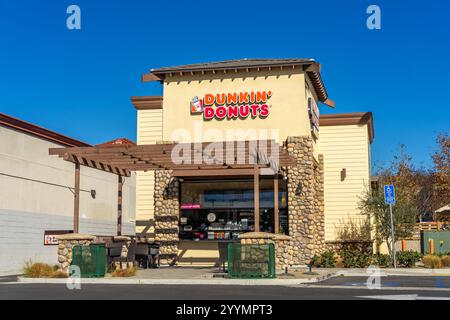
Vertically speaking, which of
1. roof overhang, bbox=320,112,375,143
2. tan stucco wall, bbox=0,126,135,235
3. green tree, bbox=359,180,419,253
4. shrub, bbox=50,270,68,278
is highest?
roof overhang, bbox=320,112,375,143

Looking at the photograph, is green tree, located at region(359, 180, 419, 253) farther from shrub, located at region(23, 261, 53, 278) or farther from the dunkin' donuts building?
shrub, located at region(23, 261, 53, 278)

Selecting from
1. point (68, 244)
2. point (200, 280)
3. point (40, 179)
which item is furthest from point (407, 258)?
point (40, 179)

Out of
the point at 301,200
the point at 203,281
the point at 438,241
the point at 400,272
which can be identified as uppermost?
the point at 301,200

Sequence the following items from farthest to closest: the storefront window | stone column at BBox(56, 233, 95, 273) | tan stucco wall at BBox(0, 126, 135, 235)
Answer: tan stucco wall at BBox(0, 126, 135, 235) → the storefront window → stone column at BBox(56, 233, 95, 273)

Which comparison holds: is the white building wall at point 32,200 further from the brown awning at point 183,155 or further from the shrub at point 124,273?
the shrub at point 124,273

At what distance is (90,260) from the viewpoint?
727 inches

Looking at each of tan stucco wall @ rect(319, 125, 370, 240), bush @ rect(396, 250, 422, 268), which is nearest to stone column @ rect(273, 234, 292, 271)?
bush @ rect(396, 250, 422, 268)

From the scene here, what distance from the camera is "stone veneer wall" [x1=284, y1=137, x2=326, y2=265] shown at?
23.8m

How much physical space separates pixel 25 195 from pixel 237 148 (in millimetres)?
11615

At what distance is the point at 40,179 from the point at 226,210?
30.1ft

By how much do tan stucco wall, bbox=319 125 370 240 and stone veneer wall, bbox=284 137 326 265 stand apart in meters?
2.48

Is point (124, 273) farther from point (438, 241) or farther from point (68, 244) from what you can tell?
point (438, 241)

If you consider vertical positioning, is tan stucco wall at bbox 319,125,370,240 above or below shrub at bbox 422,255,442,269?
above
